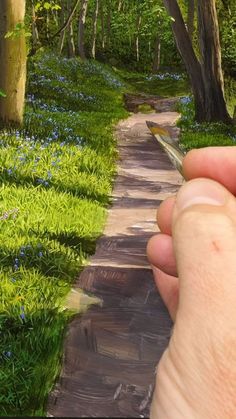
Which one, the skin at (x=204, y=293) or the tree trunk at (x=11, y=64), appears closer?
the skin at (x=204, y=293)

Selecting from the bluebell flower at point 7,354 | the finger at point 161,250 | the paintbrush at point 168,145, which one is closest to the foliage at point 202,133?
the bluebell flower at point 7,354

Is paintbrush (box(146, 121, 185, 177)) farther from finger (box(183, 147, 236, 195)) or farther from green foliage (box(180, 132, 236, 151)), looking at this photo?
green foliage (box(180, 132, 236, 151))

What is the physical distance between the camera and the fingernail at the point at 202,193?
1.62 meters

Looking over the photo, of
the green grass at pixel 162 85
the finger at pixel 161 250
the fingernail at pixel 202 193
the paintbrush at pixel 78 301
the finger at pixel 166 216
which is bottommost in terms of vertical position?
the green grass at pixel 162 85

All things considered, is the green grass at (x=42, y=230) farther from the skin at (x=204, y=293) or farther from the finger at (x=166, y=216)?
the skin at (x=204, y=293)

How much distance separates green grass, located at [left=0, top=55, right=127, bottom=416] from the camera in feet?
14.8

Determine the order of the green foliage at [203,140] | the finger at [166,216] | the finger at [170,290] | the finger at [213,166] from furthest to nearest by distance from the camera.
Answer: the green foliage at [203,140]
the finger at [170,290]
the finger at [166,216]
the finger at [213,166]

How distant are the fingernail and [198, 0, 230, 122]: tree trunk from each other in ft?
50.2

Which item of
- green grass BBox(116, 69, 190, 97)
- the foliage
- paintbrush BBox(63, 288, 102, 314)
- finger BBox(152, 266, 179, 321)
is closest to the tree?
the foliage

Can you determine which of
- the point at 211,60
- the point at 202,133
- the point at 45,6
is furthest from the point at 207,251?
the point at 211,60

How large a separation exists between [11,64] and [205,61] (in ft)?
22.8

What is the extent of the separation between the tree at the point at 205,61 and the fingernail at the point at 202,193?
603 inches

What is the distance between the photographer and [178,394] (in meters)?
1.75

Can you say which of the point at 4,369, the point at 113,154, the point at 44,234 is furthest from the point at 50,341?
the point at 113,154
